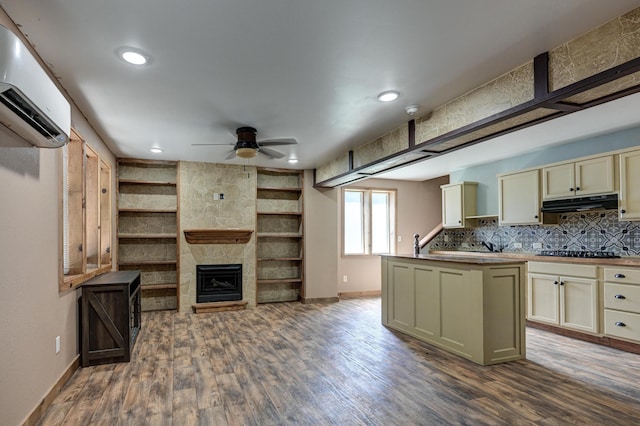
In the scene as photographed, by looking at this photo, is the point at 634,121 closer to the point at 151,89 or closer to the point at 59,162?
the point at 151,89

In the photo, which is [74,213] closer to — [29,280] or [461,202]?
[29,280]

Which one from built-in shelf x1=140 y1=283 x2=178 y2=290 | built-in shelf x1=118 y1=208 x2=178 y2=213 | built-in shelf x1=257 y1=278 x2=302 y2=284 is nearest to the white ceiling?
built-in shelf x1=118 y1=208 x2=178 y2=213

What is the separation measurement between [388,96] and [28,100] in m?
2.54

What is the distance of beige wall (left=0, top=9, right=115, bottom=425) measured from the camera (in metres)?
2.09

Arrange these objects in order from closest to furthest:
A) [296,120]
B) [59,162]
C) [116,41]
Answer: [116,41], [59,162], [296,120]

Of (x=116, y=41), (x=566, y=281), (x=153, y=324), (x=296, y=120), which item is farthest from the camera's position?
(x=153, y=324)

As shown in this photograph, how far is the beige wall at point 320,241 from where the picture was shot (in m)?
6.95

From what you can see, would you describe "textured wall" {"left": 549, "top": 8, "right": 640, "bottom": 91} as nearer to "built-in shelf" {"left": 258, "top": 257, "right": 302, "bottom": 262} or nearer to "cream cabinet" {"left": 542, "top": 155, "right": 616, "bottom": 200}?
"cream cabinet" {"left": 542, "top": 155, "right": 616, "bottom": 200}

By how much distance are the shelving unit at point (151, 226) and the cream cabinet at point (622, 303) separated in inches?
233

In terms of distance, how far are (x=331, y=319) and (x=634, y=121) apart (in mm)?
4455

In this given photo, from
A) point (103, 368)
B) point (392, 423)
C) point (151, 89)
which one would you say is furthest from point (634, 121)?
point (103, 368)

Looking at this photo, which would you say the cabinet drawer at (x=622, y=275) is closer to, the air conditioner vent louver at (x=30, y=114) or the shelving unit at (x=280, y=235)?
the shelving unit at (x=280, y=235)

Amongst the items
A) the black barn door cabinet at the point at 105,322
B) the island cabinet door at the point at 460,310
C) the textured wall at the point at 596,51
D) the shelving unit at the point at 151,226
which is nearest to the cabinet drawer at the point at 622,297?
the island cabinet door at the point at 460,310

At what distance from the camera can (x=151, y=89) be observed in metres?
3.12
